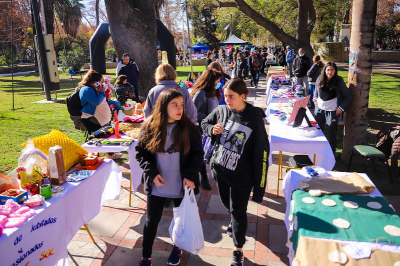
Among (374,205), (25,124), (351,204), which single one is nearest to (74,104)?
(351,204)

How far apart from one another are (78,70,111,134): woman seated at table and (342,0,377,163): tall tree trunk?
13.3ft

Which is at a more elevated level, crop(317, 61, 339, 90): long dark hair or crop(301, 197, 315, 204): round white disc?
crop(317, 61, 339, 90): long dark hair

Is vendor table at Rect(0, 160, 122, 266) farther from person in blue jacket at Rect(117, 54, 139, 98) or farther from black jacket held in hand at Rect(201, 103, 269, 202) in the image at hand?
person in blue jacket at Rect(117, 54, 139, 98)

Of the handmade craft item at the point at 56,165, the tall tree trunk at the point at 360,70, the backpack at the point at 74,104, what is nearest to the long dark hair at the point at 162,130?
the handmade craft item at the point at 56,165

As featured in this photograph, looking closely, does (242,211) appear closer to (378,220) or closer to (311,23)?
(378,220)

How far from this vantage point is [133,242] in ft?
11.2

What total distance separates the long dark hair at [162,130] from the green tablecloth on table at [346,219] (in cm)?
109

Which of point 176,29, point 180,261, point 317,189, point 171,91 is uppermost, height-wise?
point 176,29

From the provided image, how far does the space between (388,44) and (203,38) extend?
23803 mm

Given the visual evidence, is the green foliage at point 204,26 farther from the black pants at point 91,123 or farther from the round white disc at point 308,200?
the round white disc at point 308,200

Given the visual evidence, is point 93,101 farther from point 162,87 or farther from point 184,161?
point 184,161

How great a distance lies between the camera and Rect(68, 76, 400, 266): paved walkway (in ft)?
10.2

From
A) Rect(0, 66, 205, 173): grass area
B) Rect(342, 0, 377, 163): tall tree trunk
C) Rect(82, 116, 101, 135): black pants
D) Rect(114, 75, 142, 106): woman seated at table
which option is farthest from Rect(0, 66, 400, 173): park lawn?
Rect(342, 0, 377, 163): tall tree trunk

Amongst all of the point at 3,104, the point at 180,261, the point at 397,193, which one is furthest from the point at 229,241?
the point at 3,104
